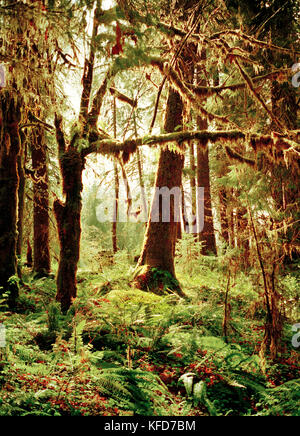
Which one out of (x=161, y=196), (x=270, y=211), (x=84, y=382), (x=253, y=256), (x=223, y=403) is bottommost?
(x=223, y=403)

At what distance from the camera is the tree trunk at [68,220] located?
5902mm

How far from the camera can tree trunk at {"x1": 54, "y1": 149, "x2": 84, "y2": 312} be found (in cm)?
590

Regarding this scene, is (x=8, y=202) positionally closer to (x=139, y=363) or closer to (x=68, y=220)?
(x=68, y=220)

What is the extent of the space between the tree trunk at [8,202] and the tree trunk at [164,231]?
309 centimetres

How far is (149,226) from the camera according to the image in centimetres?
816

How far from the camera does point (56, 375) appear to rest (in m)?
3.41

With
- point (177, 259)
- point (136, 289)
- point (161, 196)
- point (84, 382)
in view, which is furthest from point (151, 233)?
point (84, 382)

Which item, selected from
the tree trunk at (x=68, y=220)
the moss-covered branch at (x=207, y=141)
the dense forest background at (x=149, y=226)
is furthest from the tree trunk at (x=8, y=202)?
the moss-covered branch at (x=207, y=141)

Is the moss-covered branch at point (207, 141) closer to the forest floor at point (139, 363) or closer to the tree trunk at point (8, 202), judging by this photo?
the tree trunk at point (8, 202)

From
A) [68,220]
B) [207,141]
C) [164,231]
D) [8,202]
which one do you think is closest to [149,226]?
[164,231]

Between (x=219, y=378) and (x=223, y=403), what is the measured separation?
1.57 ft

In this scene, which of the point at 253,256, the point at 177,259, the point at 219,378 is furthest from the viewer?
the point at 177,259
